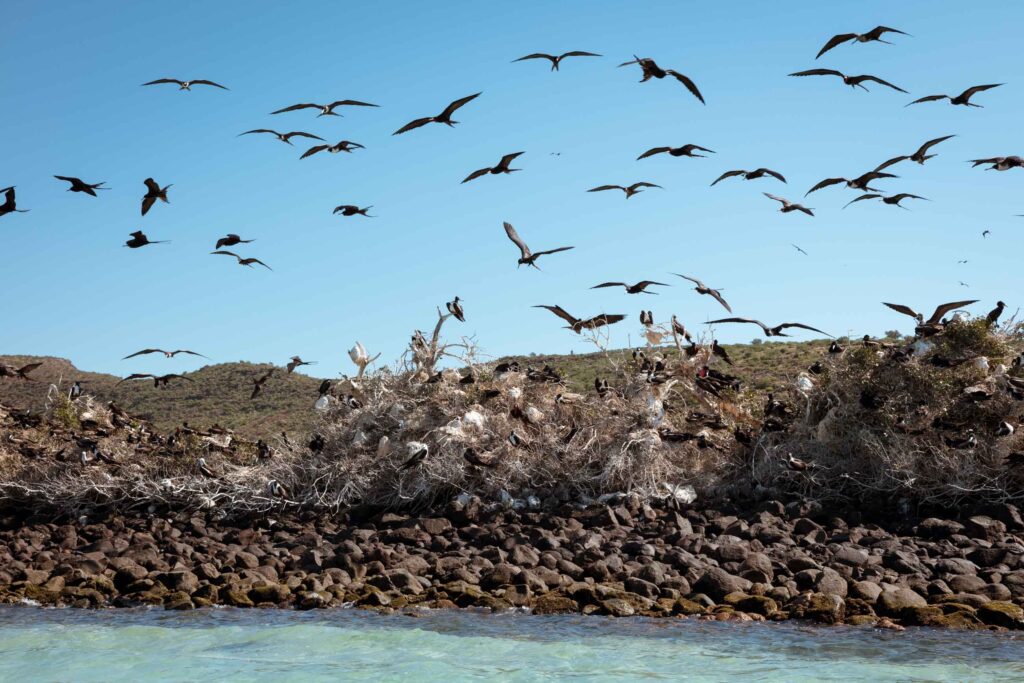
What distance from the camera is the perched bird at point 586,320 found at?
15.3m

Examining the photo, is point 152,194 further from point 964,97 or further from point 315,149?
point 964,97

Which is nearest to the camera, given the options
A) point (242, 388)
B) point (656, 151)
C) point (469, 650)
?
point (469, 650)

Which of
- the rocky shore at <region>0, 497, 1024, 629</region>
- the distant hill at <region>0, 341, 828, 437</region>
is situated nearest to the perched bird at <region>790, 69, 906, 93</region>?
the rocky shore at <region>0, 497, 1024, 629</region>

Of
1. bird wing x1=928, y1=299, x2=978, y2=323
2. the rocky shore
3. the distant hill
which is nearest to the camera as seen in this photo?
the rocky shore

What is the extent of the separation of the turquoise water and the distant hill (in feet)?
58.9

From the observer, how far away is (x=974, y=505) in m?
14.7

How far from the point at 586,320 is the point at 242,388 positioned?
34.2 meters

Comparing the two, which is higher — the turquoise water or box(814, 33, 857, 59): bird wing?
box(814, 33, 857, 59): bird wing

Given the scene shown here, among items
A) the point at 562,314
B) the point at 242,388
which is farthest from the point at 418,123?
the point at 242,388

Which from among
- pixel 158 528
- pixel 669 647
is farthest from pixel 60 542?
pixel 669 647

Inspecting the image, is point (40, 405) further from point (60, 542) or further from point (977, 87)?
point (977, 87)

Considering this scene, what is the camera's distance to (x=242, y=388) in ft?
157

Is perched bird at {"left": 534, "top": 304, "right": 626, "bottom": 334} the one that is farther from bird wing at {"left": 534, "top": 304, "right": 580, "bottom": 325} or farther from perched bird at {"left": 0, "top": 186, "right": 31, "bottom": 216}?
perched bird at {"left": 0, "top": 186, "right": 31, "bottom": 216}

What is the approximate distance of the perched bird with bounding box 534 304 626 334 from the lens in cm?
1531
